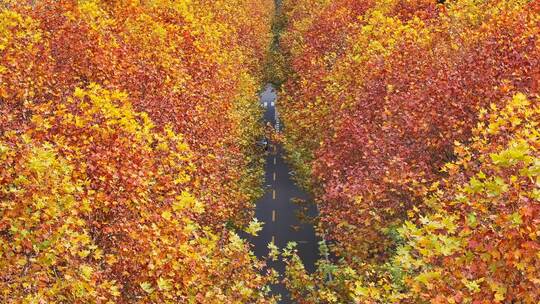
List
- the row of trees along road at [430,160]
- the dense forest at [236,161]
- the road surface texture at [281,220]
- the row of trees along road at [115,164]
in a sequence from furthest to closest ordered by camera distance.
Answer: the road surface texture at [281,220] < the row of trees along road at [115,164] < the dense forest at [236,161] < the row of trees along road at [430,160]

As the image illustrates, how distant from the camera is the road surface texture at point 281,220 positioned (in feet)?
127

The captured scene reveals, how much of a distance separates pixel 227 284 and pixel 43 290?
6.00 m

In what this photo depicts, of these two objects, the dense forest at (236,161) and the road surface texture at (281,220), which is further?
the road surface texture at (281,220)

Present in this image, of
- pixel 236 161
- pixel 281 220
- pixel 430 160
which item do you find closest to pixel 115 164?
pixel 430 160

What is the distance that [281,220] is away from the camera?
44.9m

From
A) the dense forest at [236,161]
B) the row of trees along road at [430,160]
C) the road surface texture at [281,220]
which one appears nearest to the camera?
the row of trees along road at [430,160]

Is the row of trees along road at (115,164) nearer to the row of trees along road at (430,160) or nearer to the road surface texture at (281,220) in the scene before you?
the row of trees along road at (430,160)

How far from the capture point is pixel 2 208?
13500 millimetres

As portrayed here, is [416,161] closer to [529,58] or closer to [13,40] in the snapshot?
[529,58]

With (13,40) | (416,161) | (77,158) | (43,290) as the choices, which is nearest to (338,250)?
(416,161)

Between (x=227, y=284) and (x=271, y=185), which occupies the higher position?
(x=271, y=185)

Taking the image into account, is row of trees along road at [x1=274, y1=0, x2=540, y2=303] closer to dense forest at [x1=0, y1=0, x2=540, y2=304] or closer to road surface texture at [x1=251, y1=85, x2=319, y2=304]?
dense forest at [x1=0, y1=0, x2=540, y2=304]

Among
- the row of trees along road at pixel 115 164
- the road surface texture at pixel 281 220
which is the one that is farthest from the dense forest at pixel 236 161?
the road surface texture at pixel 281 220

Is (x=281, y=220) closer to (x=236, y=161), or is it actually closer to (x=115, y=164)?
(x=236, y=161)
